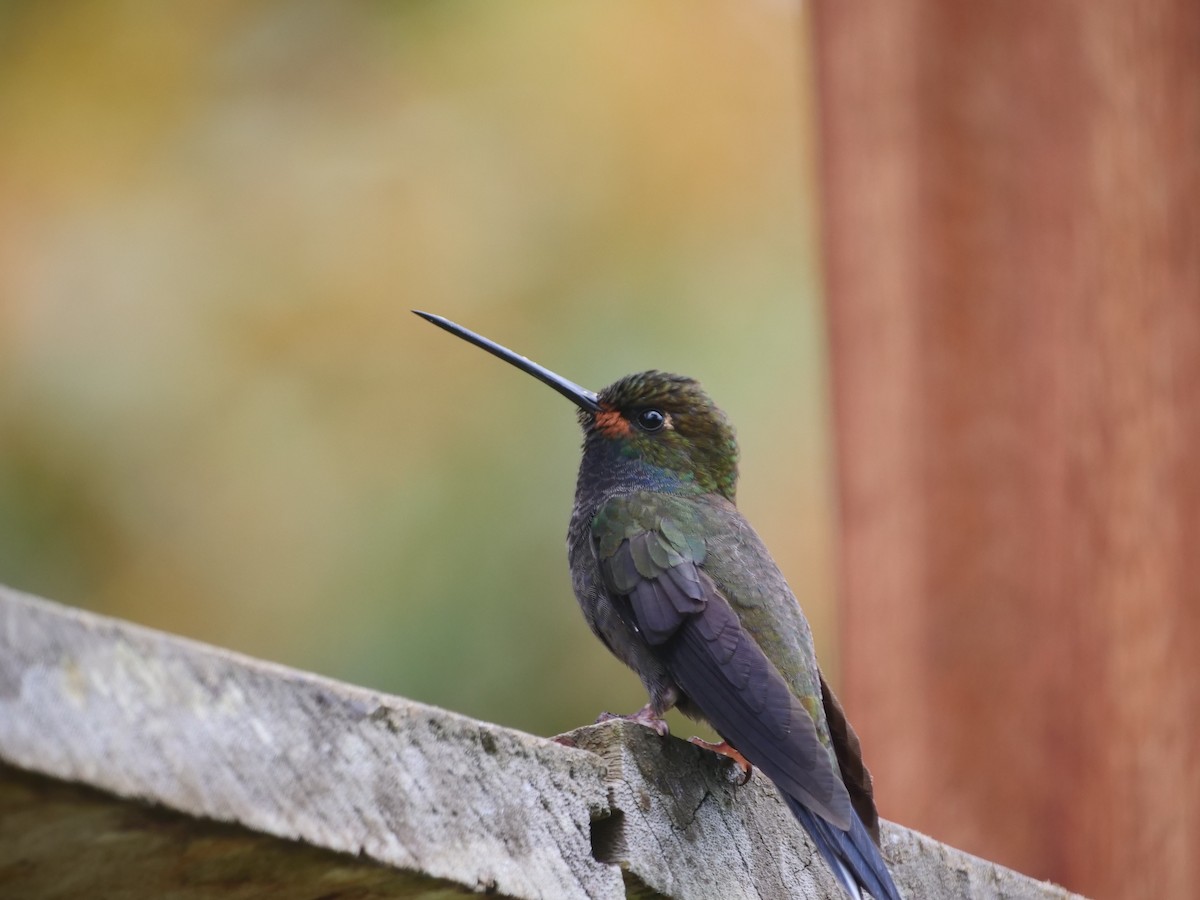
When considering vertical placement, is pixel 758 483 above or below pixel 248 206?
below

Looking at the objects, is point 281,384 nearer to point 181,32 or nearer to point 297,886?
point 181,32

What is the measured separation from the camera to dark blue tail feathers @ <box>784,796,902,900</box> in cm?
216

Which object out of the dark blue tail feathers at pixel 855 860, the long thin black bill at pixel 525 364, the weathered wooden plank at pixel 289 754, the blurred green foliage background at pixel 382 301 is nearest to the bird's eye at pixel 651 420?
the long thin black bill at pixel 525 364

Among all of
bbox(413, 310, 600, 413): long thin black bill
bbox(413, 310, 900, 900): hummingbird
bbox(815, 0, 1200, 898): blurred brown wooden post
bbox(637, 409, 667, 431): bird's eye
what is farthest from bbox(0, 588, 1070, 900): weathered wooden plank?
bbox(637, 409, 667, 431): bird's eye

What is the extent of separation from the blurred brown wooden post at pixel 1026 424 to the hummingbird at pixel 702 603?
0.45m

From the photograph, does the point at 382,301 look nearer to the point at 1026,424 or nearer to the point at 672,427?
the point at 672,427

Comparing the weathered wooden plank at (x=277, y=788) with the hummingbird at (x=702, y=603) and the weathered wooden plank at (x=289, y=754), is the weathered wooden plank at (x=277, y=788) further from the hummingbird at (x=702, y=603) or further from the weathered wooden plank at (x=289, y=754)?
the hummingbird at (x=702, y=603)

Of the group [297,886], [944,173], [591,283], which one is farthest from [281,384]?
[297,886]

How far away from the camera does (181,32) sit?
17.7 ft

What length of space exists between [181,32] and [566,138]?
143cm

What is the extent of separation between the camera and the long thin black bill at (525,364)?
11.0 ft

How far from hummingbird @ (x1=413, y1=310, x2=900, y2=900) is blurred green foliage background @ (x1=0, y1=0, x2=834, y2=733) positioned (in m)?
1.17

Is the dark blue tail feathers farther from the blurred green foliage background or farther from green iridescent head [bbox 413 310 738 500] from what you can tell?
the blurred green foliage background

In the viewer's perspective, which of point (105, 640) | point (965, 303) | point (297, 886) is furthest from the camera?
point (965, 303)
